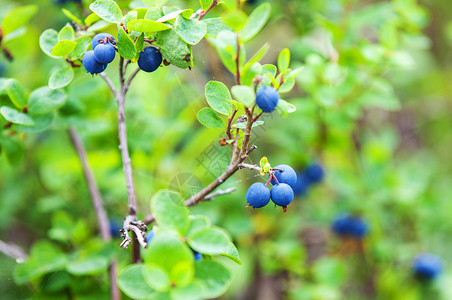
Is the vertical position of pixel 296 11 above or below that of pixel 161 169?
above

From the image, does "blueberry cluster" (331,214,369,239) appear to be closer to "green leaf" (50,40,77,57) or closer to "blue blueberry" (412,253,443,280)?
"blue blueberry" (412,253,443,280)

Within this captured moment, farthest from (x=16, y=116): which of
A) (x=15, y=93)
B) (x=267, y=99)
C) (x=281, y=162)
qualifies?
(x=281, y=162)

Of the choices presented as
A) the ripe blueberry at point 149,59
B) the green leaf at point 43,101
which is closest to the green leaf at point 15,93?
the green leaf at point 43,101

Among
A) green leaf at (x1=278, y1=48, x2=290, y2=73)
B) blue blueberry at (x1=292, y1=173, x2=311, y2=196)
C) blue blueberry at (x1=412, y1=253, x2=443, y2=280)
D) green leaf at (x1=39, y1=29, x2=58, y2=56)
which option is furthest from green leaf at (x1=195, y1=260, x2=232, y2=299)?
blue blueberry at (x1=412, y1=253, x2=443, y2=280)

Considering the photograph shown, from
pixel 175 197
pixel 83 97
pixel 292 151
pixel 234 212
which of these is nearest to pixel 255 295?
pixel 234 212

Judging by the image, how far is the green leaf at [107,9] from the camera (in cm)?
88

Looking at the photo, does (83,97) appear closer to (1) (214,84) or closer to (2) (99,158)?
(2) (99,158)

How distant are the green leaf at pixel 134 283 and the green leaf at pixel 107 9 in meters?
0.48

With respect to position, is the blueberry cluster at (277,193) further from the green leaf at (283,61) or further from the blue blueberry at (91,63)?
the blue blueberry at (91,63)

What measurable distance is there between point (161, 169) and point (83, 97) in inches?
18.3

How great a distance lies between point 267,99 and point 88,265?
0.77 m

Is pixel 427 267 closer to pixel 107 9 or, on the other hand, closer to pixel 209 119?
pixel 209 119

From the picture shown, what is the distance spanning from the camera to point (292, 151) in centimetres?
187

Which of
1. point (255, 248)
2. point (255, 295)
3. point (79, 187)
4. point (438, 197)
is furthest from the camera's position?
point (255, 295)
